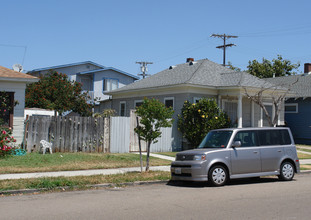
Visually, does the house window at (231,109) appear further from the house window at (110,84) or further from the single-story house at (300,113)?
the house window at (110,84)

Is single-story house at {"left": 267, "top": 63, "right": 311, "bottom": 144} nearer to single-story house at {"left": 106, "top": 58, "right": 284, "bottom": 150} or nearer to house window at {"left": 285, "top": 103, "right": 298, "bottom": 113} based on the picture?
house window at {"left": 285, "top": 103, "right": 298, "bottom": 113}

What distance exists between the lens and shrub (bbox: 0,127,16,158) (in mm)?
14625

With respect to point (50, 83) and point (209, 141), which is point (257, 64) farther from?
point (209, 141)

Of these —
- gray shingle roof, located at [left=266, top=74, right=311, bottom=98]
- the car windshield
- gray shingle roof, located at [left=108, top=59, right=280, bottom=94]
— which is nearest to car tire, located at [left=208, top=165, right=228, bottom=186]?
the car windshield

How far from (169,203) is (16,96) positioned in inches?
442

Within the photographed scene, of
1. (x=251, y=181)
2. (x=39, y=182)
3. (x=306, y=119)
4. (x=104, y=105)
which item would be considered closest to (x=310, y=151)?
(x=306, y=119)

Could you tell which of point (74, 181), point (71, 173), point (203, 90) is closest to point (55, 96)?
point (203, 90)

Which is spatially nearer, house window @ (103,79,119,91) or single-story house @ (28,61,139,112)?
single-story house @ (28,61,139,112)

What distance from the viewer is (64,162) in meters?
14.3

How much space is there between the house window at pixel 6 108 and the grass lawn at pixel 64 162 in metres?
A: 2.03

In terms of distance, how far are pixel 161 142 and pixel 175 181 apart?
8.41 metres

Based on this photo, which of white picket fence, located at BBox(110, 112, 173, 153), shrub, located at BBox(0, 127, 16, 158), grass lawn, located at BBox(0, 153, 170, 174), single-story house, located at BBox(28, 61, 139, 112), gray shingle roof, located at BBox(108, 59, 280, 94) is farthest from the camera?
single-story house, located at BBox(28, 61, 139, 112)

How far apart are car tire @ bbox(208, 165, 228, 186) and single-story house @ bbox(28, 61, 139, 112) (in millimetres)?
Answer: 25573

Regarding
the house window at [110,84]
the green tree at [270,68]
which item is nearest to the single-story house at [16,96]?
the house window at [110,84]
